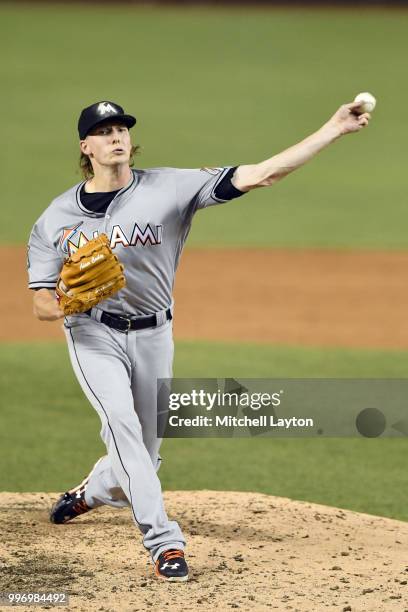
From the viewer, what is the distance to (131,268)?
5996 millimetres

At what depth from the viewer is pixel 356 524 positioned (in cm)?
667

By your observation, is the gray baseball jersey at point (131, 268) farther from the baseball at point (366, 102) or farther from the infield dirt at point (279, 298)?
the infield dirt at point (279, 298)

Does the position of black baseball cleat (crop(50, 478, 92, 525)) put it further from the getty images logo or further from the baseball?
the baseball

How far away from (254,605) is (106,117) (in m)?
2.31

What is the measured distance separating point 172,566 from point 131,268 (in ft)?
4.55

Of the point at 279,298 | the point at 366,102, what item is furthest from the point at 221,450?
the point at 279,298

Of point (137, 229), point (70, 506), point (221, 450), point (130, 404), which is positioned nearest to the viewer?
point (130, 404)

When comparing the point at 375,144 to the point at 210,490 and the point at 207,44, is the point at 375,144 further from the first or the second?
the point at 210,490

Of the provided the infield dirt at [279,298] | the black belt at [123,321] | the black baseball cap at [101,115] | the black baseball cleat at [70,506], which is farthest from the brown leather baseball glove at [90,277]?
the infield dirt at [279,298]

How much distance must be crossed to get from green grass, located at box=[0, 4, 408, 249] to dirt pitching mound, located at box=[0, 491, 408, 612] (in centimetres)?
805

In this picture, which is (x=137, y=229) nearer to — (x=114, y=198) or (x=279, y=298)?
(x=114, y=198)

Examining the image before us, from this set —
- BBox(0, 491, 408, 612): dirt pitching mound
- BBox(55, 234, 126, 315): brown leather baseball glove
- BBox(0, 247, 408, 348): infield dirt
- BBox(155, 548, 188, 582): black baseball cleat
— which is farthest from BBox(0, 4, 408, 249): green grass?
BBox(155, 548, 188, 582): black baseball cleat

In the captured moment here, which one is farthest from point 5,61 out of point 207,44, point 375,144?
point 375,144

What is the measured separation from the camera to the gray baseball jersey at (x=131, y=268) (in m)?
5.91
